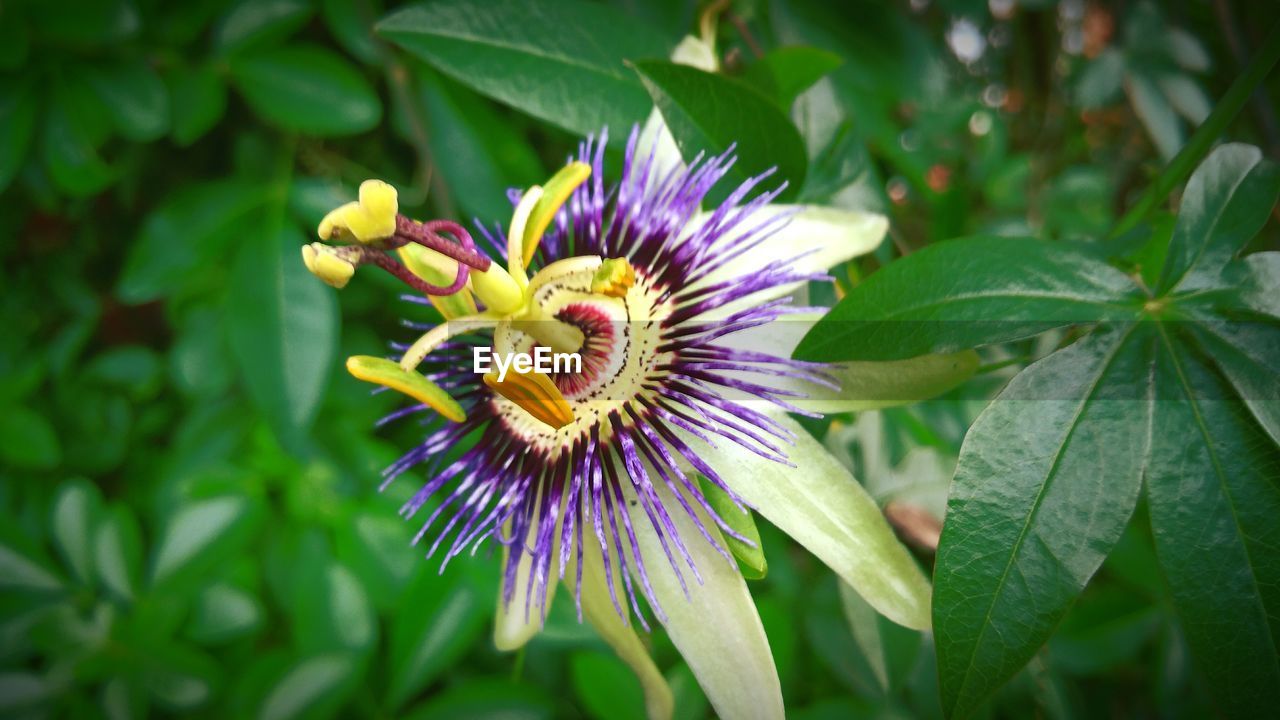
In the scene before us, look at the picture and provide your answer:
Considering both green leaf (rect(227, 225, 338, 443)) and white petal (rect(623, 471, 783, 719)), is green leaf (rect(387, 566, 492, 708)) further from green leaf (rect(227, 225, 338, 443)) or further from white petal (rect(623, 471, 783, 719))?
white petal (rect(623, 471, 783, 719))

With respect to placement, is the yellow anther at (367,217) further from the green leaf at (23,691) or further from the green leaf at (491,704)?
the green leaf at (23,691)

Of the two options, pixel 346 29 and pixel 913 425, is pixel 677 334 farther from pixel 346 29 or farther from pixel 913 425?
pixel 346 29

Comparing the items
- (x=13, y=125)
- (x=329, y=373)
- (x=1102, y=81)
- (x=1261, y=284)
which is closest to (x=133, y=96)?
(x=13, y=125)

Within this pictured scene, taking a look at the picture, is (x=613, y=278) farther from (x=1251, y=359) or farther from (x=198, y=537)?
(x=198, y=537)

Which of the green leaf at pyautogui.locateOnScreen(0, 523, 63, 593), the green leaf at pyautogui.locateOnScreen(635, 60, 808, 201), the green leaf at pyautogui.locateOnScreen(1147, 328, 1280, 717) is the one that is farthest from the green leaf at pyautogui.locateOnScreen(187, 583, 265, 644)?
the green leaf at pyautogui.locateOnScreen(1147, 328, 1280, 717)

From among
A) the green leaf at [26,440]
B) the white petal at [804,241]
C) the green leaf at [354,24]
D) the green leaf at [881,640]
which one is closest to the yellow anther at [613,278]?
the white petal at [804,241]

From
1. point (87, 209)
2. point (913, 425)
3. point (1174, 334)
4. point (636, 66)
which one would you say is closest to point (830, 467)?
point (1174, 334)
